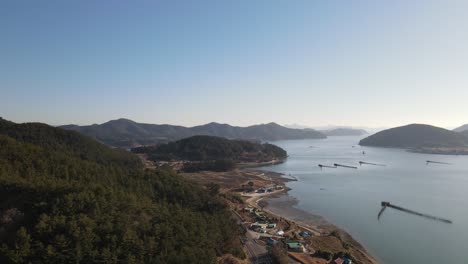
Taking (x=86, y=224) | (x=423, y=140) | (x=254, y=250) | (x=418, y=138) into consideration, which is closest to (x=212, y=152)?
(x=254, y=250)

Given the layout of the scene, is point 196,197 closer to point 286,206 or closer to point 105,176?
point 105,176

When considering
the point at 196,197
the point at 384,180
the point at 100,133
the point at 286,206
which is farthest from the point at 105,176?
the point at 100,133

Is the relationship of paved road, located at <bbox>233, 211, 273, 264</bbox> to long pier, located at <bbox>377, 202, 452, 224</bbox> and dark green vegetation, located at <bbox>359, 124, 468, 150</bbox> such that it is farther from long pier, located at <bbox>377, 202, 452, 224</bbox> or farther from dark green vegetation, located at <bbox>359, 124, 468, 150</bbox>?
dark green vegetation, located at <bbox>359, 124, 468, 150</bbox>

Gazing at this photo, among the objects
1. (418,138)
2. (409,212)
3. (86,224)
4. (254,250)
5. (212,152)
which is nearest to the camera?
(86,224)

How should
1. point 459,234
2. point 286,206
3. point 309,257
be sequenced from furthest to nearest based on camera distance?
point 286,206 → point 459,234 → point 309,257

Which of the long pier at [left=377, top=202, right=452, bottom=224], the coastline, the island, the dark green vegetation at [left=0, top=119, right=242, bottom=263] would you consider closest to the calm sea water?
the long pier at [left=377, top=202, right=452, bottom=224]

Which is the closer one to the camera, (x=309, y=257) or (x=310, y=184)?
(x=309, y=257)

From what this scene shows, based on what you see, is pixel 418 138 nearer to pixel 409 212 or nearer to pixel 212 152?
pixel 212 152
